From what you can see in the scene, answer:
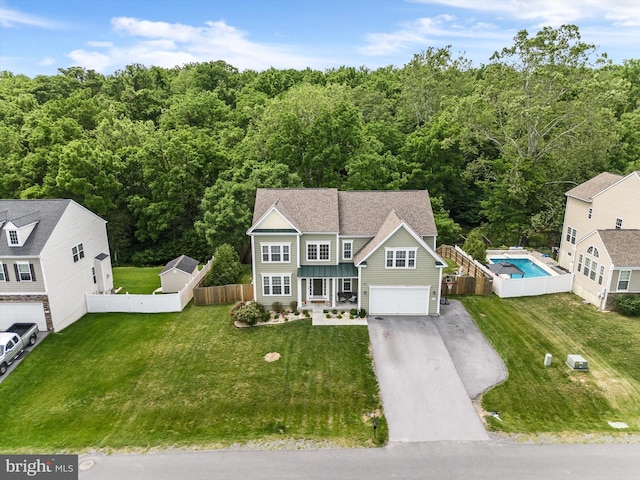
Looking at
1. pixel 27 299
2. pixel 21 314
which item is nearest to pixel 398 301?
pixel 27 299

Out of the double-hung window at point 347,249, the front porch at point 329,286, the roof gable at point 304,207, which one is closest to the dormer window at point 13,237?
the roof gable at point 304,207

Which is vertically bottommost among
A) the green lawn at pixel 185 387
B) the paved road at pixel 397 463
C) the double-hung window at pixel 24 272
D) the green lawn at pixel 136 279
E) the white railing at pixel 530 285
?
the green lawn at pixel 136 279

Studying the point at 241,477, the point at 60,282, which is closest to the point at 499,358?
the point at 241,477

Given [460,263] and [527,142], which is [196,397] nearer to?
[460,263]

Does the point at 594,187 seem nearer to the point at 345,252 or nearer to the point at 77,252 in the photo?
the point at 345,252

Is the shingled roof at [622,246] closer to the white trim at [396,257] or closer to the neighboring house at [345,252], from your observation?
the neighboring house at [345,252]
